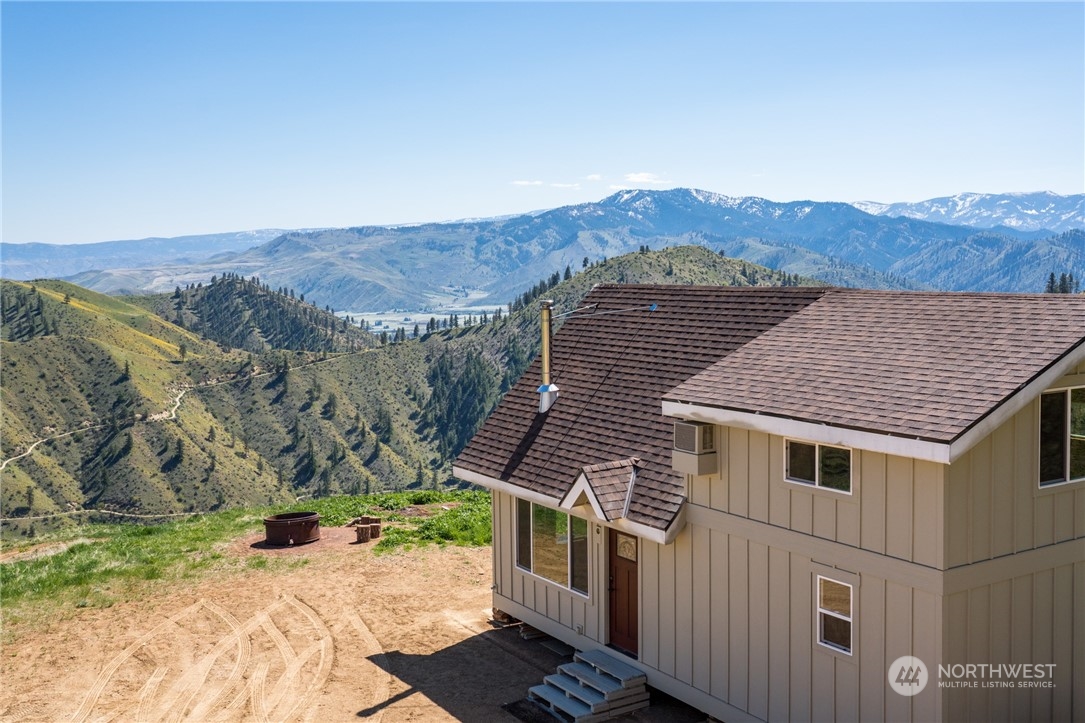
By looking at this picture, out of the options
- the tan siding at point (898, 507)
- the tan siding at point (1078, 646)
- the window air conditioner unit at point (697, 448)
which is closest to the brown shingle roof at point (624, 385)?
the window air conditioner unit at point (697, 448)

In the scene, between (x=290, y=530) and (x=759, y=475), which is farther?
(x=290, y=530)

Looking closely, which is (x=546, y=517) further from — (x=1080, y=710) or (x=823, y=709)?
(x=1080, y=710)

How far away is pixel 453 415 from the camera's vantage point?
12519 centimetres

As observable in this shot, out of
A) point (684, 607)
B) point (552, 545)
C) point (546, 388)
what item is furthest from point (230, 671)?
point (684, 607)

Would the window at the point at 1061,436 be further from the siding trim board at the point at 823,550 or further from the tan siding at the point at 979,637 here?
the siding trim board at the point at 823,550

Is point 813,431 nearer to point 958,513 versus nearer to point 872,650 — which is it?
point 958,513

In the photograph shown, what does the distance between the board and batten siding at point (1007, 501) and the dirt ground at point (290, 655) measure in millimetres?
4869

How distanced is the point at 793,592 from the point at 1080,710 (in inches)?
138

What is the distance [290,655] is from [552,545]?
459cm

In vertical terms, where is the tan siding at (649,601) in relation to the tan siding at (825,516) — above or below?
below

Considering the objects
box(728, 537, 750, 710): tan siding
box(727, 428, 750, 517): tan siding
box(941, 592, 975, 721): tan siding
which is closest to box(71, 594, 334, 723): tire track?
box(728, 537, 750, 710): tan siding

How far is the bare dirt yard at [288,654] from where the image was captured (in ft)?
43.8

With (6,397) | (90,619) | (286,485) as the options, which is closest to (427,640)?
(90,619)

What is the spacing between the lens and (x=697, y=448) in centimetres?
1188
